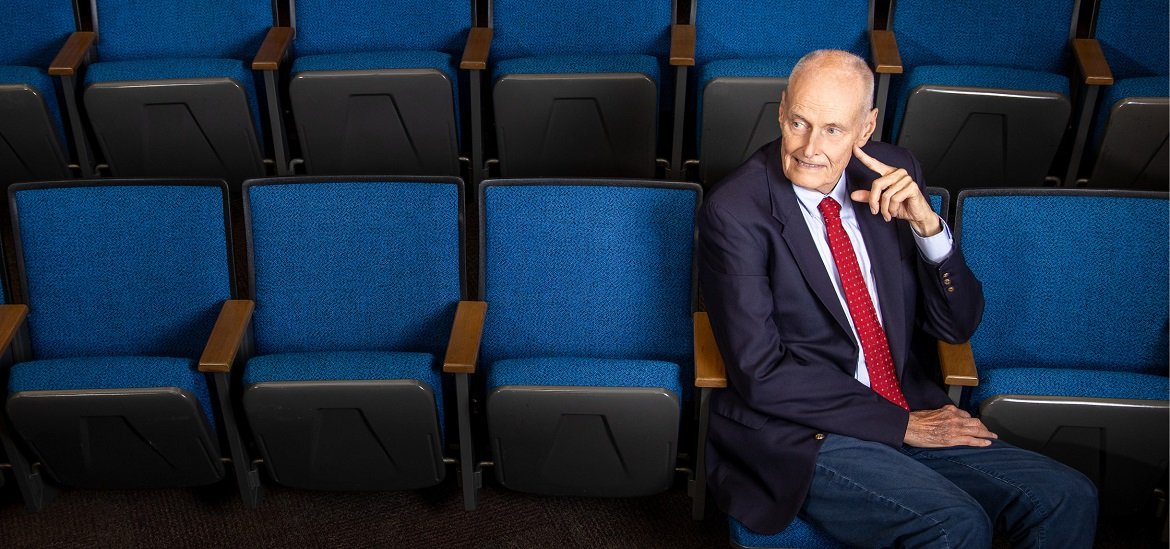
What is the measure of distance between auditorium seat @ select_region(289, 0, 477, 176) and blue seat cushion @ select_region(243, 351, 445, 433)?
11.2 inches

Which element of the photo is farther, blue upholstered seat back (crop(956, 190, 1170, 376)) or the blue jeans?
blue upholstered seat back (crop(956, 190, 1170, 376))

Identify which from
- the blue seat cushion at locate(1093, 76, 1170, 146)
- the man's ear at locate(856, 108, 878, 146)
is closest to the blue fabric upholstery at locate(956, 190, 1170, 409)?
the man's ear at locate(856, 108, 878, 146)

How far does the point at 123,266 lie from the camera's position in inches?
24.8

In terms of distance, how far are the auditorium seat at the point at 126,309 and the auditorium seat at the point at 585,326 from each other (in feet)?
0.52

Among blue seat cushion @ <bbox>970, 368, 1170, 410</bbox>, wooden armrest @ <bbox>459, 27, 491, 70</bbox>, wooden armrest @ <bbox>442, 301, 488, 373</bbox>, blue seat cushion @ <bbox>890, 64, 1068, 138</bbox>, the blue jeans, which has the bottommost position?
the blue jeans

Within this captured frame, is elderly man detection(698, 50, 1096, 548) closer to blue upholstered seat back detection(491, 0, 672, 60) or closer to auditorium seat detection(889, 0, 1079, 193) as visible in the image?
auditorium seat detection(889, 0, 1079, 193)

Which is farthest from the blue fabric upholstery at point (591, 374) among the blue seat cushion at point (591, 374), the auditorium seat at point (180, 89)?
the auditorium seat at point (180, 89)

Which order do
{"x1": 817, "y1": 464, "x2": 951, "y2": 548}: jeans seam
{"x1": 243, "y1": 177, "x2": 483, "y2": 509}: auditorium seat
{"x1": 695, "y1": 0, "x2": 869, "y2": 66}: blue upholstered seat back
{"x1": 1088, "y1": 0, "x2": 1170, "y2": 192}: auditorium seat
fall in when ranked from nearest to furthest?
{"x1": 817, "y1": 464, "x2": 951, "y2": 548}: jeans seam → {"x1": 243, "y1": 177, "x2": 483, "y2": 509}: auditorium seat → {"x1": 1088, "y1": 0, "x2": 1170, "y2": 192}: auditorium seat → {"x1": 695, "y1": 0, "x2": 869, "y2": 66}: blue upholstered seat back

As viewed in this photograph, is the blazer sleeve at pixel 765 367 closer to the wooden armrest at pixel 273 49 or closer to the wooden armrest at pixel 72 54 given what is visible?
the wooden armrest at pixel 273 49

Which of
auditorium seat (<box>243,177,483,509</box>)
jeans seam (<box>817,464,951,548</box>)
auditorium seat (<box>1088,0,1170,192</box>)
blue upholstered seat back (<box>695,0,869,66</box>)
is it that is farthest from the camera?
blue upholstered seat back (<box>695,0,869,66</box>)

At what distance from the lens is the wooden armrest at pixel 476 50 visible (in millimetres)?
825

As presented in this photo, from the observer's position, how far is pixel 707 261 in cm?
52

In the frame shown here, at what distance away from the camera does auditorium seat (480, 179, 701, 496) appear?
21.8 inches

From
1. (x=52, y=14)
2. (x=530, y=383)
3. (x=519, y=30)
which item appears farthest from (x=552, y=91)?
(x=52, y=14)
